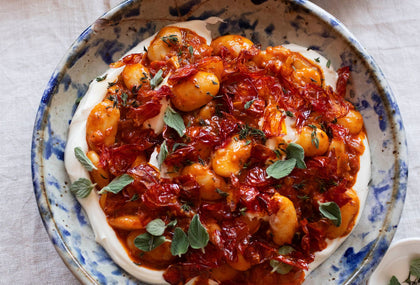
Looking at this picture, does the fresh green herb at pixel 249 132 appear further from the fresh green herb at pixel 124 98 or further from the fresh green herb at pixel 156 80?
the fresh green herb at pixel 124 98

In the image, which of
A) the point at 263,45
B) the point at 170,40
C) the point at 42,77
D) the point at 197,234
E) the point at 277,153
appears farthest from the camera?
the point at 42,77

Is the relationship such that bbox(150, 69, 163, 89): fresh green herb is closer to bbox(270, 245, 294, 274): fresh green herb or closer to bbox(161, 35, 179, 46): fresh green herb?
bbox(161, 35, 179, 46): fresh green herb

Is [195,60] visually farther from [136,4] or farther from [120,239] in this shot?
[120,239]

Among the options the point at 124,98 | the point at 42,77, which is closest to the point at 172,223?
the point at 124,98

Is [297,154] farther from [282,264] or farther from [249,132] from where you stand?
[282,264]

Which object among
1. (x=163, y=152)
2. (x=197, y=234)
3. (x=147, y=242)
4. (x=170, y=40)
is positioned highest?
(x=170, y=40)

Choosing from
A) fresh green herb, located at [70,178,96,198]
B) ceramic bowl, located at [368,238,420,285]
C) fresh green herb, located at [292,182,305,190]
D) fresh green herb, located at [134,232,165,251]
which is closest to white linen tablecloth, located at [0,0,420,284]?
ceramic bowl, located at [368,238,420,285]
